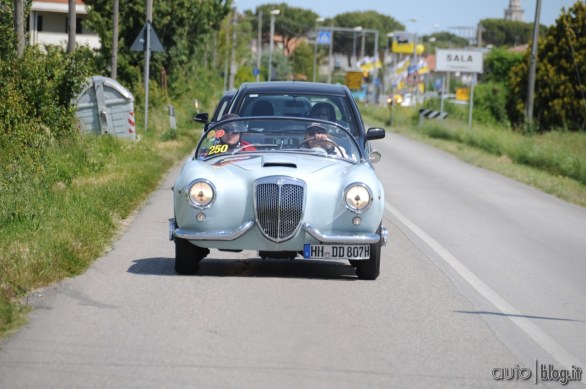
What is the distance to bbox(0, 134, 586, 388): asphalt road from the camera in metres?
6.55

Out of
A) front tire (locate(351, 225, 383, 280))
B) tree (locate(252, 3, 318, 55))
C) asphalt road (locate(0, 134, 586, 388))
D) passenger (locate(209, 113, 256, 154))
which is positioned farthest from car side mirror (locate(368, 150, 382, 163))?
tree (locate(252, 3, 318, 55))

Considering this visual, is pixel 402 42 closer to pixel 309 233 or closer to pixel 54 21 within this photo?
pixel 54 21

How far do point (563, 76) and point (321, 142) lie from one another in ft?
115

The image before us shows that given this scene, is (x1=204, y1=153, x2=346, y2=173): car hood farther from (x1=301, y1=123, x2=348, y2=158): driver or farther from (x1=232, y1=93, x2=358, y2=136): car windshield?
(x1=232, y1=93, x2=358, y2=136): car windshield

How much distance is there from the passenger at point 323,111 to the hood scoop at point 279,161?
10.2 ft

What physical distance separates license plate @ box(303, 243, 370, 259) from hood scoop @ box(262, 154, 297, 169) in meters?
0.78

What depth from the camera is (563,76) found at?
145ft

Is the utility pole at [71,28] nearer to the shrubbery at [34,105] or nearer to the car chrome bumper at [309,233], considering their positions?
the shrubbery at [34,105]

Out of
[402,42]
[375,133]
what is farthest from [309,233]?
[402,42]

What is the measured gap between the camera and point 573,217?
58.7 feet

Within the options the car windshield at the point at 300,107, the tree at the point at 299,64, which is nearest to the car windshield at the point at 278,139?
the car windshield at the point at 300,107

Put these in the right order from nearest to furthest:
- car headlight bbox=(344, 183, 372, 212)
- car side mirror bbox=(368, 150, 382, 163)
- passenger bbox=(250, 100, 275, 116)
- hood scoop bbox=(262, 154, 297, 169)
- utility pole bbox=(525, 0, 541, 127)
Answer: car headlight bbox=(344, 183, 372, 212) < hood scoop bbox=(262, 154, 297, 169) < car side mirror bbox=(368, 150, 382, 163) < passenger bbox=(250, 100, 275, 116) < utility pole bbox=(525, 0, 541, 127)

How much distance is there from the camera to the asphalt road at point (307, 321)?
21.5ft

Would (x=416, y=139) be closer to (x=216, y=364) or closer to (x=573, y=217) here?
(x=573, y=217)
